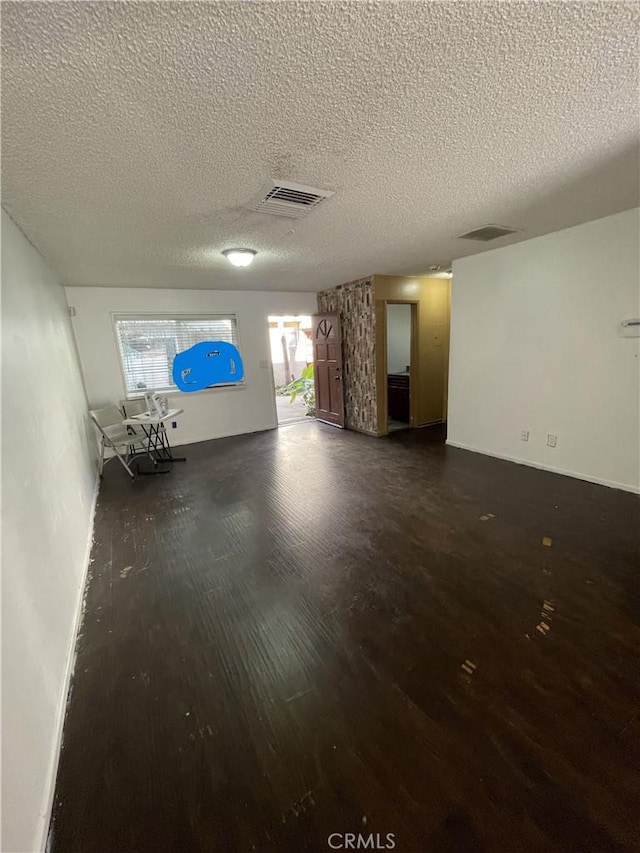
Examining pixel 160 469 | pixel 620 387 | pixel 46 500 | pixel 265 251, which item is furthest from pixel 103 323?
pixel 620 387

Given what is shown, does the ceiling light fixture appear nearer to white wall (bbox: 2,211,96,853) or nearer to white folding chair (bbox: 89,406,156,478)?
white wall (bbox: 2,211,96,853)

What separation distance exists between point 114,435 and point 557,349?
5315mm

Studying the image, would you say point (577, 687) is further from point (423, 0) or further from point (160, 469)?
point (160, 469)

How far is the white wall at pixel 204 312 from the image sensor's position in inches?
180

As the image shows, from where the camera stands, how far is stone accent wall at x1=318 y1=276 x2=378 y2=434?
197 inches

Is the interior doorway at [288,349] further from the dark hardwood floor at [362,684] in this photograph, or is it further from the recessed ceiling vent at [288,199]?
the dark hardwood floor at [362,684]

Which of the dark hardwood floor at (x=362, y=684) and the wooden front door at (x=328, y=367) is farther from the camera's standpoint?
the wooden front door at (x=328, y=367)

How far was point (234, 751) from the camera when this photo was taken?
124 centimetres

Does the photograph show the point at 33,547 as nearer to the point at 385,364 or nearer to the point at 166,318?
the point at 166,318

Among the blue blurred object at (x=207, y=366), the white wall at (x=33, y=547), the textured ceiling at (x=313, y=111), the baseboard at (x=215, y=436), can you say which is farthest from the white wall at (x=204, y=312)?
the textured ceiling at (x=313, y=111)

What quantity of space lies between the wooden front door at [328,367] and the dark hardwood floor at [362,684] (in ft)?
10.0

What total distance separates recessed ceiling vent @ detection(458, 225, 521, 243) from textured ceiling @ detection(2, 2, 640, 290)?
1.11 feet

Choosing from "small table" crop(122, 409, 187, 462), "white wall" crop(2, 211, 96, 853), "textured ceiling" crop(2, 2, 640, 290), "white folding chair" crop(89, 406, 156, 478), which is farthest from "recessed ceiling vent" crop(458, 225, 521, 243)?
"white folding chair" crop(89, 406, 156, 478)

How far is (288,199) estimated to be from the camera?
6.97 feet
